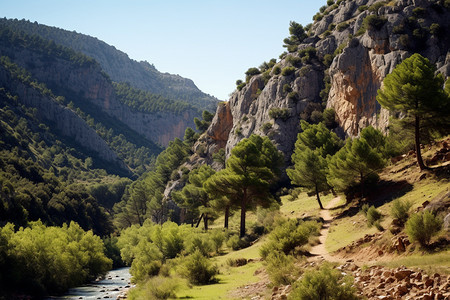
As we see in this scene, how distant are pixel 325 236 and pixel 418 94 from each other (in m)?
15.5

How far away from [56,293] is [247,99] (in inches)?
2933

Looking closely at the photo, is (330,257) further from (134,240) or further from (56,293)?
(134,240)

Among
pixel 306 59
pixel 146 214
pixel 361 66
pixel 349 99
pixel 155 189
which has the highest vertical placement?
pixel 306 59

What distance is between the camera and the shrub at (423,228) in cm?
1845

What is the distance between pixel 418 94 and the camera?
3459 centimetres

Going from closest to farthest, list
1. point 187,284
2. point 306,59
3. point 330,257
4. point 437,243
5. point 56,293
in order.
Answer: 1. point 437,243
2. point 330,257
3. point 187,284
4. point 56,293
5. point 306,59

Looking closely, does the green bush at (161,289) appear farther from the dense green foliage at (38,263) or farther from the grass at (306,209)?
the grass at (306,209)

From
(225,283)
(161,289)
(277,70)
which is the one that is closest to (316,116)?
(277,70)

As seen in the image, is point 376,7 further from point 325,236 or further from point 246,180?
point 325,236

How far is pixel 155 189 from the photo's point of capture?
115 meters

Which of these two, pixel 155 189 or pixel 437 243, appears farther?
pixel 155 189

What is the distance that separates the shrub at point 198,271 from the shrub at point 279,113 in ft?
202

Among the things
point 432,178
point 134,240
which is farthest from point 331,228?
point 134,240

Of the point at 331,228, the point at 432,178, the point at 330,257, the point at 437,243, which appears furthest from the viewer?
the point at 331,228
